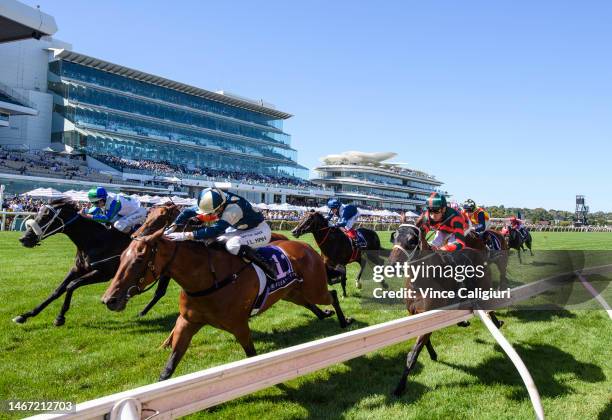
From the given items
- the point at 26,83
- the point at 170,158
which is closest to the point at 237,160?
the point at 170,158

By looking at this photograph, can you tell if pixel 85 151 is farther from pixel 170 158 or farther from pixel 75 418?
pixel 75 418

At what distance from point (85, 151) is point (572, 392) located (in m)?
52.2

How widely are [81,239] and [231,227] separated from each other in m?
2.66

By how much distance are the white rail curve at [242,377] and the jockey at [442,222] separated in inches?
55.0

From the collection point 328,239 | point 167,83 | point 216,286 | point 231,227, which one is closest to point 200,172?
point 167,83

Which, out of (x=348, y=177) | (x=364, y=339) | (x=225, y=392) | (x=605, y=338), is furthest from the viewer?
(x=348, y=177)

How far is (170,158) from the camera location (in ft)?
188

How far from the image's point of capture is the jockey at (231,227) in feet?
14.2

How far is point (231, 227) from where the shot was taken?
495 cm

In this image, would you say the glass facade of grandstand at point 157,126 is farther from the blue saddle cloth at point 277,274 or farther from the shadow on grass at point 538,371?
the shadow on grass at point 538,371

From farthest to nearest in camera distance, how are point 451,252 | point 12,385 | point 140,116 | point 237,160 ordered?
point 237,160 < point 140,116 < point 451,252 < point 12,385

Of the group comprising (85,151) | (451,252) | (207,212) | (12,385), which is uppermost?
(85,151)

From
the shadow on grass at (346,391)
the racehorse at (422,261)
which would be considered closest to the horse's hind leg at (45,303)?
the shadow on grass at (346,391)

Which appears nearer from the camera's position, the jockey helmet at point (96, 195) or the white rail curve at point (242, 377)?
the white rail curve at point (242, 377)
